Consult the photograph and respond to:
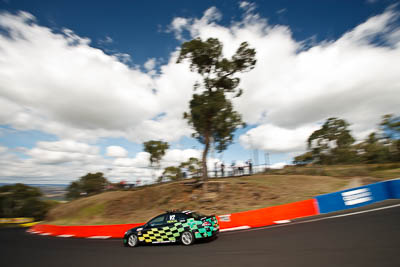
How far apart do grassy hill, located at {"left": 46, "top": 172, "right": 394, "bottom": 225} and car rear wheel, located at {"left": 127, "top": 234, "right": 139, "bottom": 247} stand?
27.7ft

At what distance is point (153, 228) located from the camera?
941 cm

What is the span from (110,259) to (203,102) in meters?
16.3

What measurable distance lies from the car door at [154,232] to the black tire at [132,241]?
10.8 inches

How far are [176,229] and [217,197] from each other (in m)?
11.9

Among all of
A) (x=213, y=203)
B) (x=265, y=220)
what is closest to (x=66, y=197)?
(x=213, y=203)

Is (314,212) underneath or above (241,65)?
underneath

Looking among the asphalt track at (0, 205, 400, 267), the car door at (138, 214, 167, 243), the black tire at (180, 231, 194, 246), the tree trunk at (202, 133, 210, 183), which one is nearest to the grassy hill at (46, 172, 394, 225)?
the tree trunk at (202, 133, 210, 183)

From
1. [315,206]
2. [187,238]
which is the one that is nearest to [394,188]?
[315,206]

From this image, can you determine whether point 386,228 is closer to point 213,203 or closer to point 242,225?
point 242,225

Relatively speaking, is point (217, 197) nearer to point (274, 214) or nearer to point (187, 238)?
point (274, 214)

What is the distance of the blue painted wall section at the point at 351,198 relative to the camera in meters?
11.0

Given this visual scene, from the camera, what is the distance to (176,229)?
8.80 meters

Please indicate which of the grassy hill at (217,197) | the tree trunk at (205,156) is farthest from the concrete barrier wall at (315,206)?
the tree trunk at (205,156)

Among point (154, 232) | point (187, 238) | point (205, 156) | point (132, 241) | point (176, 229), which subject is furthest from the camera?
point (205, 156)
